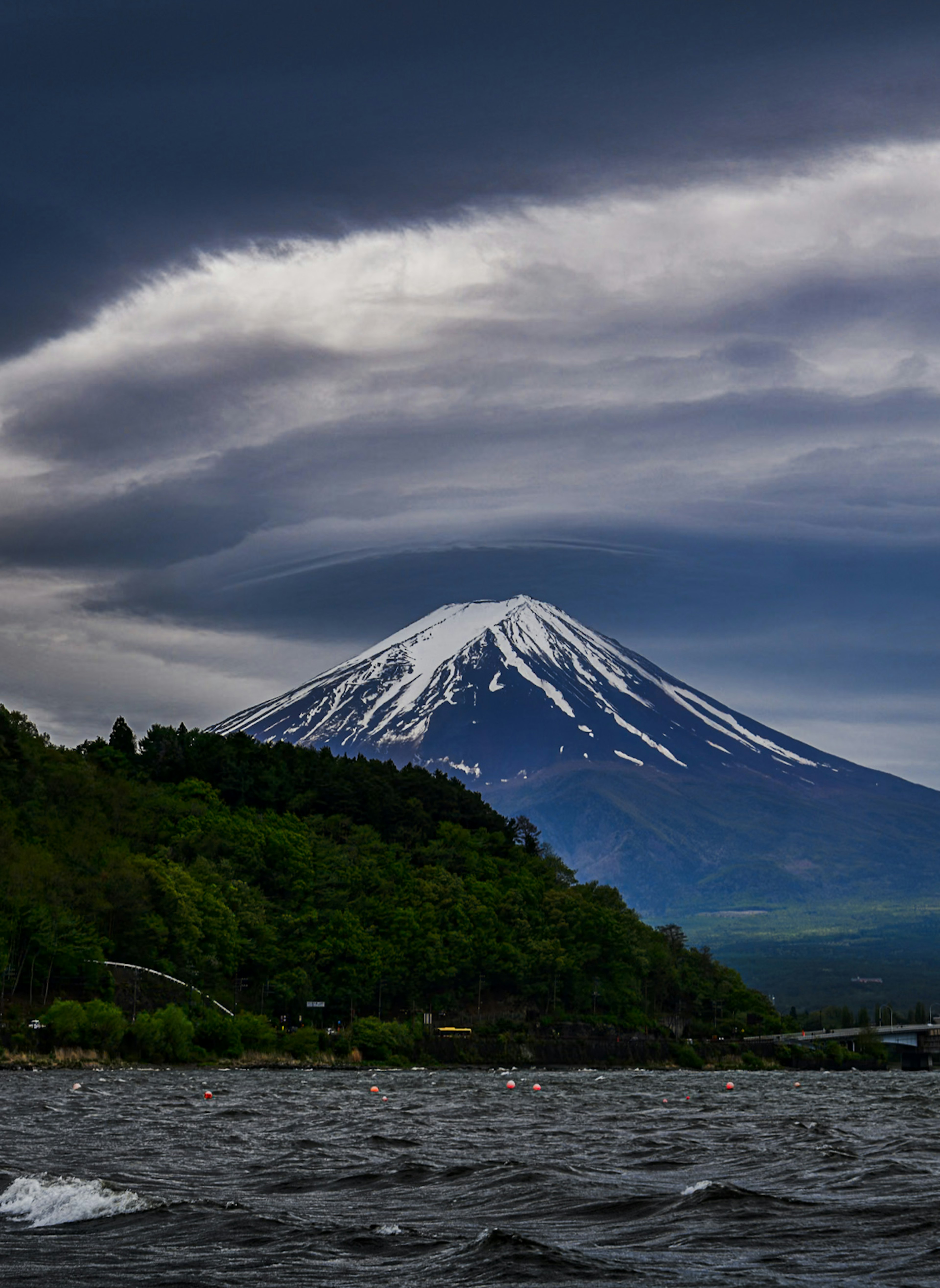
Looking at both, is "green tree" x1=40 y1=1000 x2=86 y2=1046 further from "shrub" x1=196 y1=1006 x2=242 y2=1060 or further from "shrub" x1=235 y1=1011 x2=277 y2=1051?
"shrub" x1=235 y1=1011 x2=277 y2=1051

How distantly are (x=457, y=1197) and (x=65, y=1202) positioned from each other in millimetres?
9048

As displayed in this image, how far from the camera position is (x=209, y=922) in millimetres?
183125

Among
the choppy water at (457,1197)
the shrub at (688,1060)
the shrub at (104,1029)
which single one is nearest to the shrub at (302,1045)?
the shrub at (104,1029)

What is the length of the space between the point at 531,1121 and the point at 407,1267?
43.0 metres

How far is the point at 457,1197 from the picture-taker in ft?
120

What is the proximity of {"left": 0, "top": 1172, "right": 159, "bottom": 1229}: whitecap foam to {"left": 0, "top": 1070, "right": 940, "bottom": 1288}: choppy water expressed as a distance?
73 millimetres

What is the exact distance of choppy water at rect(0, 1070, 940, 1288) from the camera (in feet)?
86.1

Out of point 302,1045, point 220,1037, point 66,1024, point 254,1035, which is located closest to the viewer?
point 66,1024

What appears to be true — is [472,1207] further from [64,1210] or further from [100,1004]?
[100,1004]

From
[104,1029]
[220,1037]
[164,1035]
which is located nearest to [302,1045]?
[220,1037]

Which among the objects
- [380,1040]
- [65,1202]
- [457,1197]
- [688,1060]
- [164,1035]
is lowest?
[688,1060]

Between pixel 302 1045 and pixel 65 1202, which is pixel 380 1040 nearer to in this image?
pixel 302 1045

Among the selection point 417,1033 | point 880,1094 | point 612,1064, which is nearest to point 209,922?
point 417,1033

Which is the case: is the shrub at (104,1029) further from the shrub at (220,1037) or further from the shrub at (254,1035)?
the shrub at (254,1035)
